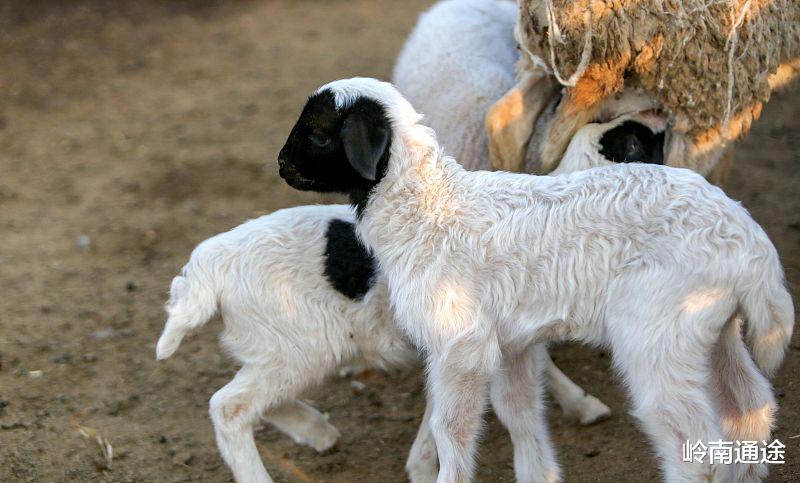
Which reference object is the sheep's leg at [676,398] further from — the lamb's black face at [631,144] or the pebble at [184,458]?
the pebble at [184,458]

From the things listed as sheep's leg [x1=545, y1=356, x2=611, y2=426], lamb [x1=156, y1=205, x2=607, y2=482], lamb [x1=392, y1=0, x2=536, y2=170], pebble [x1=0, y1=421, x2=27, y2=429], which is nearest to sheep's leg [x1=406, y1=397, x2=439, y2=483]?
lamb [x1=156, y1=205, x2=607, y2=482]

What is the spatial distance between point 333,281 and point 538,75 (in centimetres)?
146

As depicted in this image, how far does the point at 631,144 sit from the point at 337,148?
53.8 inches

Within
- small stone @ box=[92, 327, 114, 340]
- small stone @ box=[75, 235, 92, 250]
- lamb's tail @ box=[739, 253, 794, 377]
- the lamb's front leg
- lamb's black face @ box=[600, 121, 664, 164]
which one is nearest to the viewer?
lamb's tail @ box=[739, 253, 794, 377]

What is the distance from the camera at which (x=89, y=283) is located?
235 inches

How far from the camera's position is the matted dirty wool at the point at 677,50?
14.2 feet

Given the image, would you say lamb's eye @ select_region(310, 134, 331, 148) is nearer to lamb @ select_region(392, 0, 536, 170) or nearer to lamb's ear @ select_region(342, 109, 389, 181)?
lamb's ear @ select_region(342, 109, 389, 181)

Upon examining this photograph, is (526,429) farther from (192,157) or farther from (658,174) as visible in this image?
(192,157)

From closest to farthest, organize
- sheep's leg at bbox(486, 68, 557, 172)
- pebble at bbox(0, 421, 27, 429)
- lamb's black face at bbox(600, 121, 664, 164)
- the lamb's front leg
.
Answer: the lamb's front leg → lamb's black face at bbox(600, 121, 664, 164) → pebble at bbox(0, 421, 27, 429) → sheep's leg at bbox(486, 68, 557, 172)

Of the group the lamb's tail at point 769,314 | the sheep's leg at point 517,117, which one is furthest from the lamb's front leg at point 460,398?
the sheep's leg at point 517,117

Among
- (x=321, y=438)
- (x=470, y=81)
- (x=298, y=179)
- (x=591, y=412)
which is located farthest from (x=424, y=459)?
(x=470, y=81)

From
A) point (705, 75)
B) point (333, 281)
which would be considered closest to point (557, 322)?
point (333, 281)

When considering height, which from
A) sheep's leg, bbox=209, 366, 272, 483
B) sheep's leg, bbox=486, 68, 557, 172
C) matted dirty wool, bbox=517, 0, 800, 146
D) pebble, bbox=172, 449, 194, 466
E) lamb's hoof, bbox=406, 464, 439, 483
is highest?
matted dirty wool, bbox=517, 0, 800, 146

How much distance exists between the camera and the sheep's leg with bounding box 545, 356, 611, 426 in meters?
4.67
